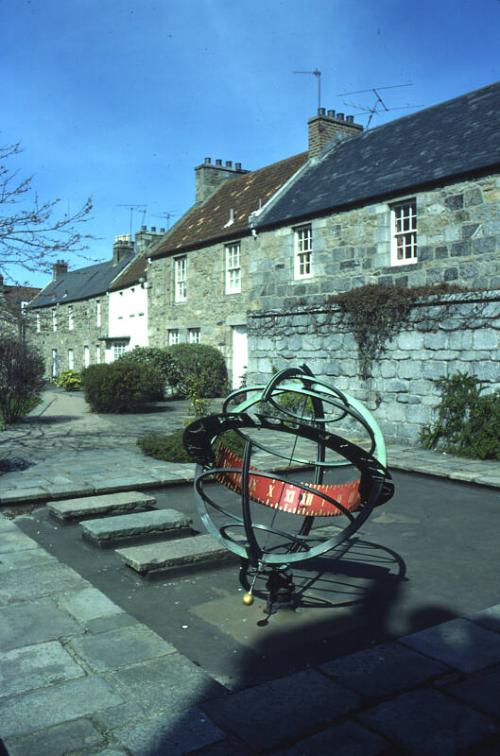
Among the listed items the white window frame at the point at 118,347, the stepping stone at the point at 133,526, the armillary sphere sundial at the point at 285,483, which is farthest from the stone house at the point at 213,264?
the armillary sphere sundial at the point at 285,483

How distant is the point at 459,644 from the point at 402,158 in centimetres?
1564

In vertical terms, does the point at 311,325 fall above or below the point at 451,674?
above

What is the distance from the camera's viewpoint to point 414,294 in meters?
12.0

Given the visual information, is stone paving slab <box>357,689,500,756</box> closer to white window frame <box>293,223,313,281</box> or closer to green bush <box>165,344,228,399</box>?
white window frame <box>293,223,313,281</box>

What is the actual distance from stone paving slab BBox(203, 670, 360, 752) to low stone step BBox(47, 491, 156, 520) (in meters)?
4.21

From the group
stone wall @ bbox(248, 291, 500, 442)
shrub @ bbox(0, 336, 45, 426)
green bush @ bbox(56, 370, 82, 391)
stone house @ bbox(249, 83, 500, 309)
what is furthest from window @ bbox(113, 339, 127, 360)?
stone wall @ bbox(248, 291, 500, 442)

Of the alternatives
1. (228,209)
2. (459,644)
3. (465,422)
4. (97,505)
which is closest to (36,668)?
(459,644)

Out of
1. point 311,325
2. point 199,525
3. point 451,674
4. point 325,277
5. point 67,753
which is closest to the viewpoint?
point 67,753

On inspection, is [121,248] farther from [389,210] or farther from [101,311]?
[389,210]

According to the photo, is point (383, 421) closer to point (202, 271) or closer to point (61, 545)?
point (61, 545)

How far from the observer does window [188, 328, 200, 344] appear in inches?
1023

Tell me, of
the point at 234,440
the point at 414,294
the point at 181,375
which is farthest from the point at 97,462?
the point at 181,375

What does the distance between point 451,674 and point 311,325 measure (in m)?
11.0

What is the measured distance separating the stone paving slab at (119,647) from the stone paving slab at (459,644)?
60.1 inches
